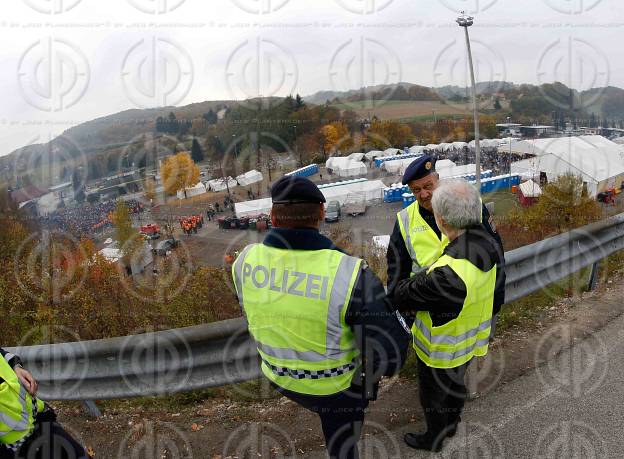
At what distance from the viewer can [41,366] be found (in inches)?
107

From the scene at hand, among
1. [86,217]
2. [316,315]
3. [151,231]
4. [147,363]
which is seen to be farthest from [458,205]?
[86,217]

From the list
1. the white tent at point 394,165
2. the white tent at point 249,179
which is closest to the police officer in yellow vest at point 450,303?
the white tent at point 394,165

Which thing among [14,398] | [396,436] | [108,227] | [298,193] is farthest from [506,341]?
[108,227]

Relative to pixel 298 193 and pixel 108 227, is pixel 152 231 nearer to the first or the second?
pixel 108 227

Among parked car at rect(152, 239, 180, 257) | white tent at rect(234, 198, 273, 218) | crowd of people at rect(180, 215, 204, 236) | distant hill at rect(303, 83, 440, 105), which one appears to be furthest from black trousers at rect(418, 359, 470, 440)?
distant hill at rect(303, 83, 440, 105)

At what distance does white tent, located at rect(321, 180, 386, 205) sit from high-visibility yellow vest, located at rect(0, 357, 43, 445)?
35323 mm

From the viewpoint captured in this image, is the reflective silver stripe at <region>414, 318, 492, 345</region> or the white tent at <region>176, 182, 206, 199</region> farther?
the white tent at <region>176, 182, 206, 199</region>

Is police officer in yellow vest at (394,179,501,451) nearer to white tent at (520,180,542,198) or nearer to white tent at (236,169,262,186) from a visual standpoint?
white tent at (520,180,542,198)

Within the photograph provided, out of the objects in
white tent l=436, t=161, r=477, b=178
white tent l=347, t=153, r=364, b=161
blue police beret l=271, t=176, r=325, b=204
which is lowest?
white tent l=436, t=161, r=477, b=178

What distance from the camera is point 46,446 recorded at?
6.54ft

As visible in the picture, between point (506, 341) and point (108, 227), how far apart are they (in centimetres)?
5062

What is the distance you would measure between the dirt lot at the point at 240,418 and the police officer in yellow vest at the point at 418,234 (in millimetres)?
589

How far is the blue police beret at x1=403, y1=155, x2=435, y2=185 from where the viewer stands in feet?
9.05

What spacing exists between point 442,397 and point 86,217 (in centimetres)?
5386
